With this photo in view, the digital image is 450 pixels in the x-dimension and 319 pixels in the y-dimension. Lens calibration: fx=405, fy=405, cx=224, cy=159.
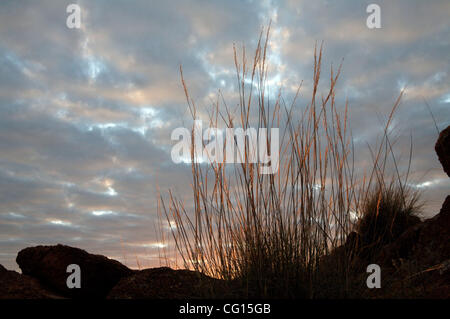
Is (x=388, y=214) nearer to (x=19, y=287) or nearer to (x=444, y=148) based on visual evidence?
(x=444, y=148)

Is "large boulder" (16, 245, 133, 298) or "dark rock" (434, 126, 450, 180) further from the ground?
"dark rock" (434, 126, 450, 180)

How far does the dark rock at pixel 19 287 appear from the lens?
2379 millimetres

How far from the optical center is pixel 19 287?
98.7 inches

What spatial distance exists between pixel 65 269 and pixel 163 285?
2.60ft

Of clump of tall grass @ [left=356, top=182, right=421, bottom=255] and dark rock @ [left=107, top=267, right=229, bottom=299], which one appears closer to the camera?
dark rock @ [left=107, top=267, right=229, bottom=299]

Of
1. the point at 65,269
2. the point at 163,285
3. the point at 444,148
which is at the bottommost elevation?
the point at 163,285

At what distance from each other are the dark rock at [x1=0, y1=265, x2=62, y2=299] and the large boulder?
13 cm

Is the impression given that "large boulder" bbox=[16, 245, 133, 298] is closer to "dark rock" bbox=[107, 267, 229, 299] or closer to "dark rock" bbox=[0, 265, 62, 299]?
"dark rock" bbox=[0, 265, 62, 299]

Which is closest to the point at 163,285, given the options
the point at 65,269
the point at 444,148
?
the point at 65,269

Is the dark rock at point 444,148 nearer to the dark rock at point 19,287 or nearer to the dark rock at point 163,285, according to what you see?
the dark rock at point 163,285

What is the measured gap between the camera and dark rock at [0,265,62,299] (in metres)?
2.38

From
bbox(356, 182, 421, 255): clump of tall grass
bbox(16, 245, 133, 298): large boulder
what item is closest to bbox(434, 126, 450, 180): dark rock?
bbox(356, 182, 421, 255): clump of tall grass
